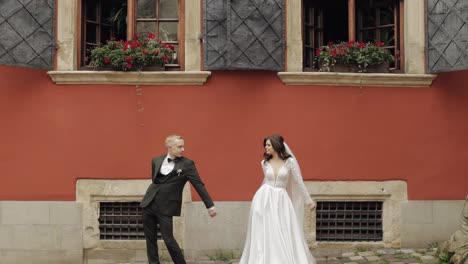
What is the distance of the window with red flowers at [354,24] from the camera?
842 cm

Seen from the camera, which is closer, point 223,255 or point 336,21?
point 223,255

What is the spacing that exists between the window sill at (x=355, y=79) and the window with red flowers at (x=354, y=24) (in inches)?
13.1

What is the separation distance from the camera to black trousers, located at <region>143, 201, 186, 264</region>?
6.72 metres

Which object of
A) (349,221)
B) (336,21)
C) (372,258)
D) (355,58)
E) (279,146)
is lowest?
(372,258)

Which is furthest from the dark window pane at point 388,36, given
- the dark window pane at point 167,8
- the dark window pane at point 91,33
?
the dark window pane at point 91,33

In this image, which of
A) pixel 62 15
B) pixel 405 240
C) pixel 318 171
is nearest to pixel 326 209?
pixel 318 171

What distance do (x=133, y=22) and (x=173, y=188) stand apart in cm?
251

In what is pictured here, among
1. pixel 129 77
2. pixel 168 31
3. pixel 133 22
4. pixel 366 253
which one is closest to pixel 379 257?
pixel 366 253

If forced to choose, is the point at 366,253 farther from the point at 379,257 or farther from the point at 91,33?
the point at 91,33

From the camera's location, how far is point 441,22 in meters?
7.87

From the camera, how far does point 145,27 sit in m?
8.27

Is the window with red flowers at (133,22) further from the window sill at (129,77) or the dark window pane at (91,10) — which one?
the window sill at (129,77)

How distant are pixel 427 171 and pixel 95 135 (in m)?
4.25

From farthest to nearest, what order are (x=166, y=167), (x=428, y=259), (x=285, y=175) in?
(x=428, y=259)
(x=166, y=167)
(x=285, y=175)
